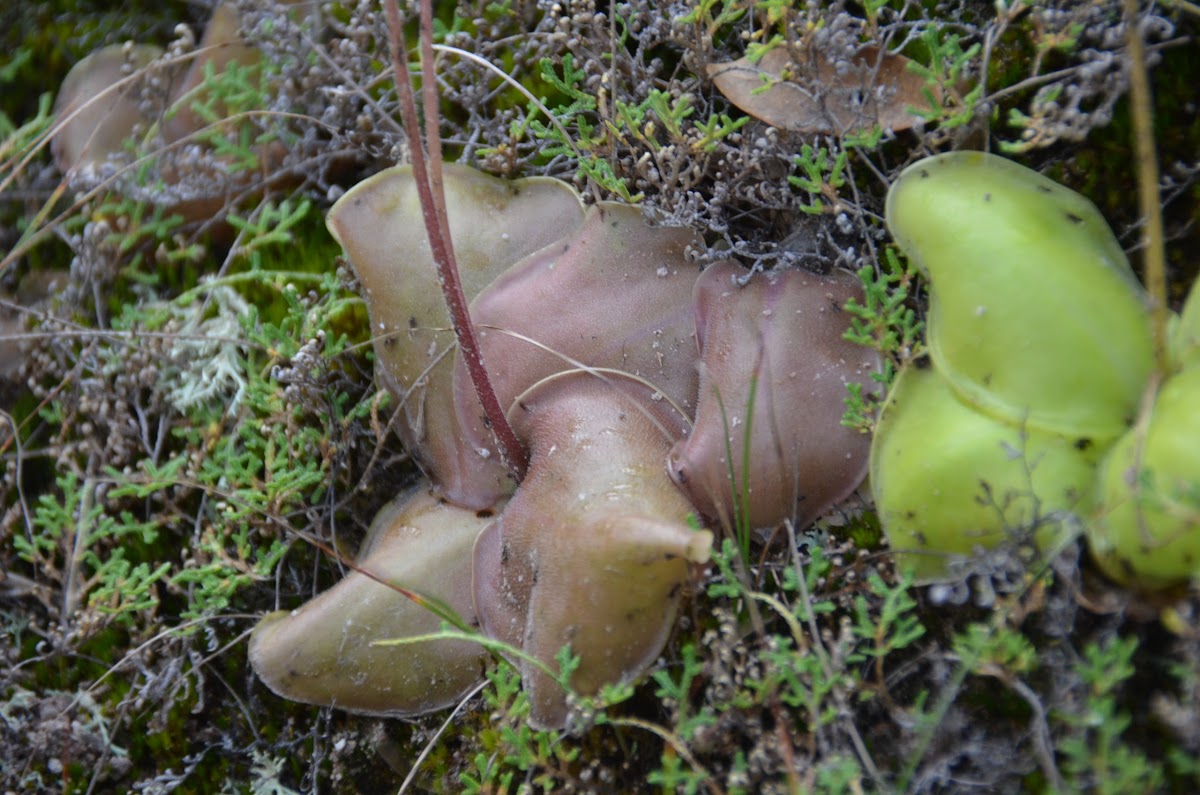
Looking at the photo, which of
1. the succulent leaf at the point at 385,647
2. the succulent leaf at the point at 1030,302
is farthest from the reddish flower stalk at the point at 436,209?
the succulent leaf at the point at 1030,302

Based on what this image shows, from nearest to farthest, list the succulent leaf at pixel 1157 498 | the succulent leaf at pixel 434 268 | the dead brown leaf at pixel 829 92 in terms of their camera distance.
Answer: the succulent leaf at pixel 1157 498, the dead brown leaf at pixel 829 92, the succulent leaf at pixel 434 268

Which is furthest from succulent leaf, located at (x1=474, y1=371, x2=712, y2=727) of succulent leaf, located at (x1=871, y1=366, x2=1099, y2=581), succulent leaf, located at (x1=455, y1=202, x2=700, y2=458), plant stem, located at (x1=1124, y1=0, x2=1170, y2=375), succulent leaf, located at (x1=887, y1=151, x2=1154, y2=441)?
plant stem, located at (x1=1124, y1=0, x2=1170, y2=375)

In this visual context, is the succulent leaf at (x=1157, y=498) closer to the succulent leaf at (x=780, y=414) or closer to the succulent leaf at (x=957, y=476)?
the succulent leaf at (x=957, y=476)

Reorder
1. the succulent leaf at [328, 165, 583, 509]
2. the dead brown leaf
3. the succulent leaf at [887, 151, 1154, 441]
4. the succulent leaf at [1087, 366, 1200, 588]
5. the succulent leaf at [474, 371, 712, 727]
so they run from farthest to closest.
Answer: the succulent leaf at [328, 165, 583, 509] → the dead brown leaf → the succulent leaf at [474, 371, 712, 727] → the succulent leaf at [887, 151, 1154, 441] → the succulent leaf at [1087, 366, 1200, 588]

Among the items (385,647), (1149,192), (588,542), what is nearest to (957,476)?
(1149,192)

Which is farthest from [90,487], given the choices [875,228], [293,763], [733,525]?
[875,228]

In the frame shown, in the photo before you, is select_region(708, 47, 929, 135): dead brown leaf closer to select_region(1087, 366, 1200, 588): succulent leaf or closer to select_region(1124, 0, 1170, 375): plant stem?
select_region(1124, 0, 1170, 375): plant stem

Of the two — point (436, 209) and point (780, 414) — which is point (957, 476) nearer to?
point (780, 414)

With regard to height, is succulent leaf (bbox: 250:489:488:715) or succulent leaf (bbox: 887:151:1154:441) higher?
succulent leaf (bbox: 887:151:1154:441)
